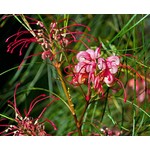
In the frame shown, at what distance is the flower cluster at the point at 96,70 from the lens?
2.35 feet

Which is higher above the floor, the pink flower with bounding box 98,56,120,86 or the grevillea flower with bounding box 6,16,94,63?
the grevillea flower with bounding box 6,16,94,63

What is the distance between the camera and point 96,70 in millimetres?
721

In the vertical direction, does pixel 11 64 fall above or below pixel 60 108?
above

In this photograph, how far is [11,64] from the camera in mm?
915

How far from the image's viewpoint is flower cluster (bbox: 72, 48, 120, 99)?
0.71 m

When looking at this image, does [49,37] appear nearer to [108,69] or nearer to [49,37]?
[49,37]

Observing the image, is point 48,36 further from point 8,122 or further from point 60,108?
point 60,108

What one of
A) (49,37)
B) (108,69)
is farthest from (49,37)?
(108,69)

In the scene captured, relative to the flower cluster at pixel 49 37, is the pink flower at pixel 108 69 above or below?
below

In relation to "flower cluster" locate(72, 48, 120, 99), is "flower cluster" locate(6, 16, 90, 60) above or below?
above

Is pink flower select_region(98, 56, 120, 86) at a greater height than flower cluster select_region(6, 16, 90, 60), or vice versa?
flower cluster select_region(6, 16, 90, 60)

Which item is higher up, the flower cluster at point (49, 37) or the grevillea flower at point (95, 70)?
the flower cluster at point (49, 37)
